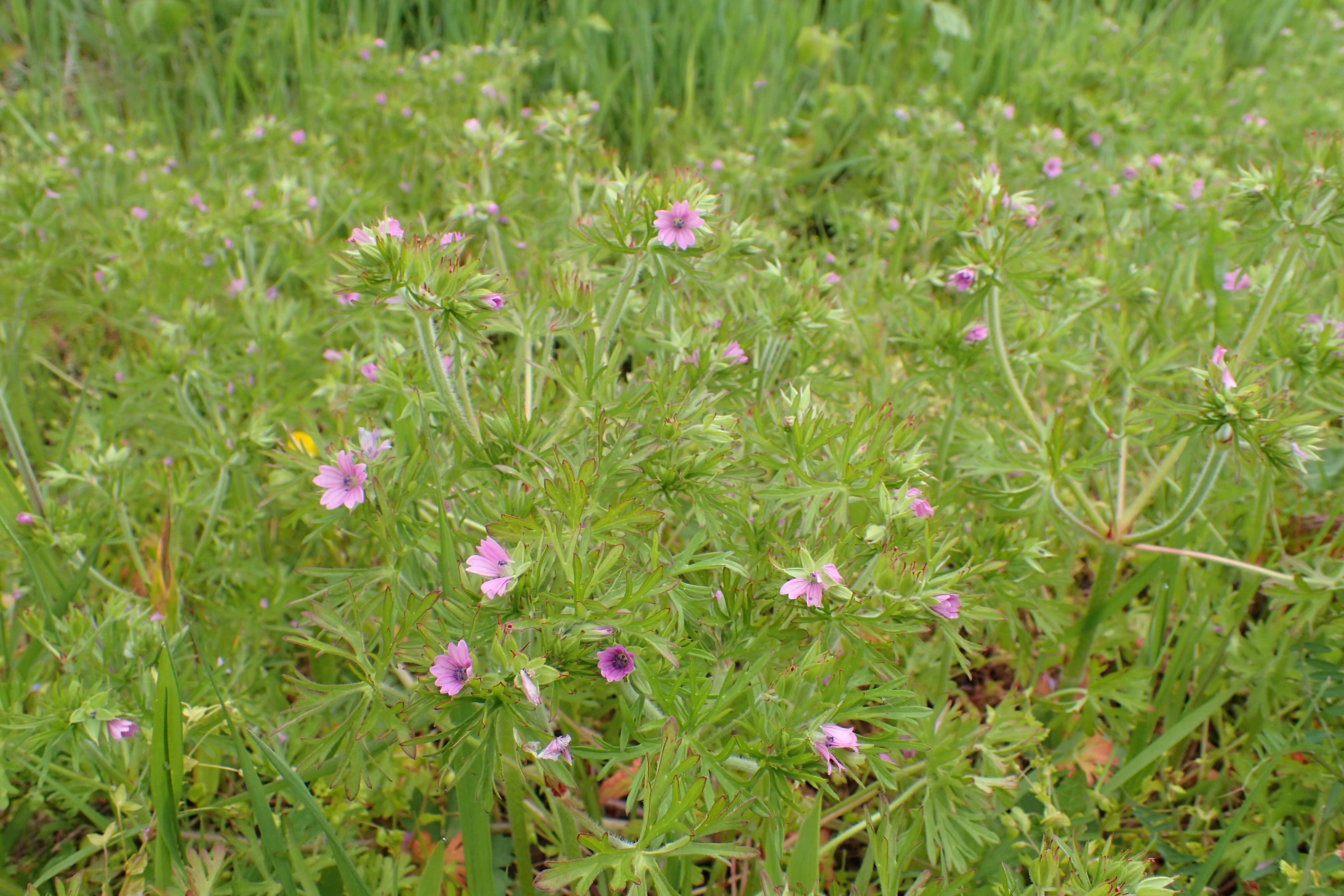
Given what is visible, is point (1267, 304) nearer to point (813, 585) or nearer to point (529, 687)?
point (813, 585)

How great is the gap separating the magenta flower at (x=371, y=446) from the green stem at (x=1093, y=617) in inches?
65.3

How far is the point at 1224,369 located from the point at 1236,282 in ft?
3.70

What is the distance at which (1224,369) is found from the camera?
5.72ft

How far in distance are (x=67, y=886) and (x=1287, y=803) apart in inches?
99.0

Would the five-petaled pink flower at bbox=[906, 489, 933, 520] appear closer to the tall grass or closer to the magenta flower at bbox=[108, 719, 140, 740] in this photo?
the magenta flower at bbox=[108, 719, 140, 740]

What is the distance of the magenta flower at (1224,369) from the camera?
1728mm

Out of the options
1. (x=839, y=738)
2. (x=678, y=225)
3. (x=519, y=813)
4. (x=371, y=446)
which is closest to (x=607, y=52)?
(x=678, y=225)

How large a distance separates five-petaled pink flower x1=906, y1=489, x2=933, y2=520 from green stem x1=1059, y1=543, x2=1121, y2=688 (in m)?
0.81

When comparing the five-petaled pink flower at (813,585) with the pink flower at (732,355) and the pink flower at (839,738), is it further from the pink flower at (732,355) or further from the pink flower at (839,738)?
the pink flower at (732,355)

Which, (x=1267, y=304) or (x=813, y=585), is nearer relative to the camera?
(x=813, y=585)

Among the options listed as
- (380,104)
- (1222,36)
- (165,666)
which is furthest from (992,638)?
(1222,36)

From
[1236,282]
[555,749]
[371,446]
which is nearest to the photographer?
[555,749]

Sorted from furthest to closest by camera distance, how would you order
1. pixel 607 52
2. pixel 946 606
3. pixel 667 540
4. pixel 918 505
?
1. pixel 607 52
2. pixel 667 540
3. pixel 918 505
4. pixel 946 606

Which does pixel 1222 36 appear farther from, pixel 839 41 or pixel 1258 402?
pixel 1258 402
